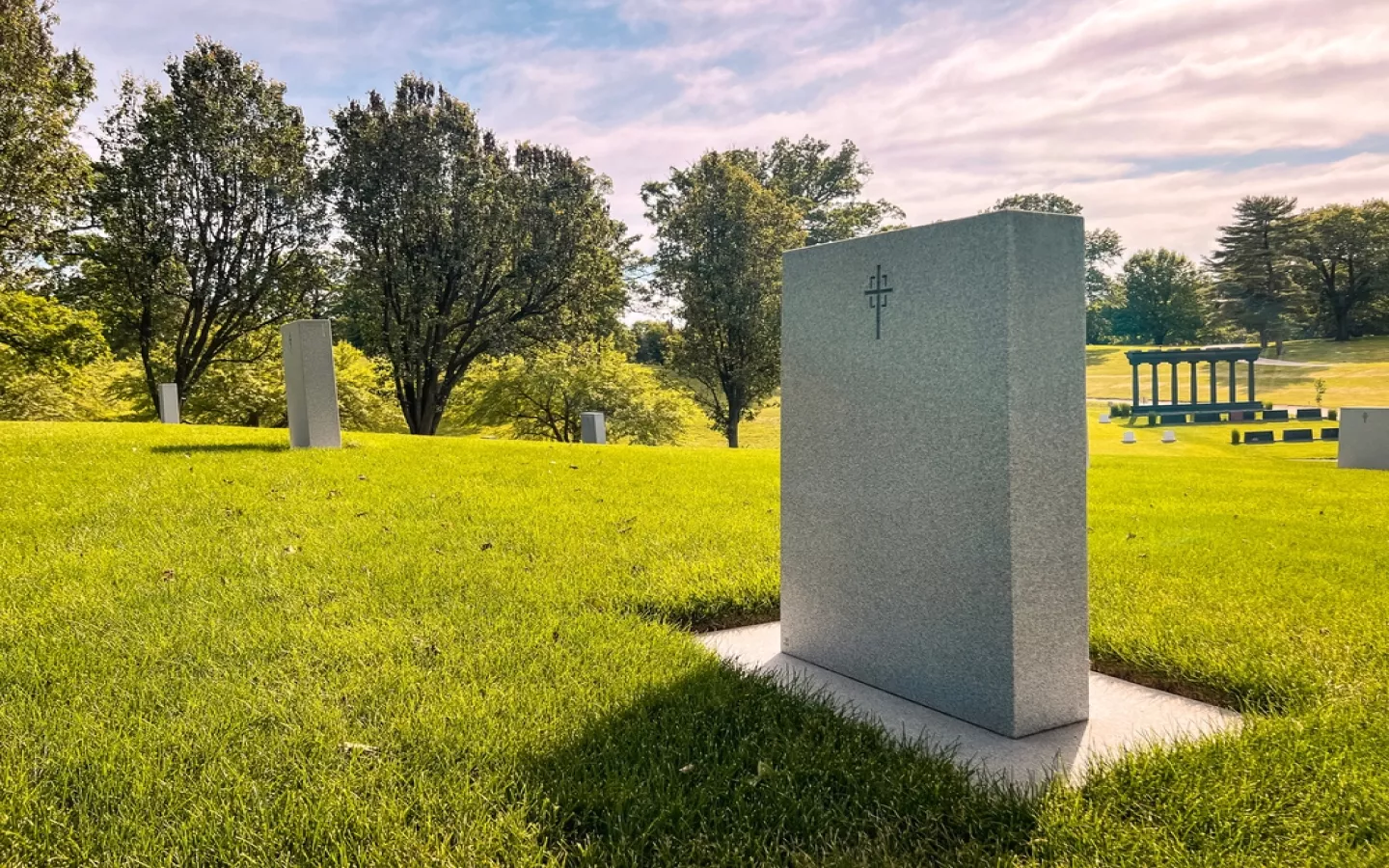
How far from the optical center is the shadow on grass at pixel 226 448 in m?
9.75

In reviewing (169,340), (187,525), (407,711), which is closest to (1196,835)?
(407,711)

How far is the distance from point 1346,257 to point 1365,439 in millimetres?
63443

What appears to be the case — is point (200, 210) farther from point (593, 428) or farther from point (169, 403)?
point (593, 428)

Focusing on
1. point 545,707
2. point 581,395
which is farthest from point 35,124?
point 545,707

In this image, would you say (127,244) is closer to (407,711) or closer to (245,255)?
(245,255)

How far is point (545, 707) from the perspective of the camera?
10.4ft

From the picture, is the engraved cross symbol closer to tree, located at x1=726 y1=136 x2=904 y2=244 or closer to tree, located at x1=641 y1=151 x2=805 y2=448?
tree, located at x1=641 y1=151 x2=805 y2=448

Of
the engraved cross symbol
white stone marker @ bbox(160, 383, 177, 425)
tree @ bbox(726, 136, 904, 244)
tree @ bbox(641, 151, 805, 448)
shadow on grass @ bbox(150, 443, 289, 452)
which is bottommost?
shadow on grass @ bbox(150, 443, 289, 452)

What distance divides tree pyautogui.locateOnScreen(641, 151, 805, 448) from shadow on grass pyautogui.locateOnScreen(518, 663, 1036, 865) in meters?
26.0

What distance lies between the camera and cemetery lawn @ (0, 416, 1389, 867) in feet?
7.75

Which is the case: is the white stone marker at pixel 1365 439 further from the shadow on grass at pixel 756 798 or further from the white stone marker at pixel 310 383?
the white stone marker at pixel 310 383

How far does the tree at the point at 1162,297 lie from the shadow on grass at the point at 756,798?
80437 mm

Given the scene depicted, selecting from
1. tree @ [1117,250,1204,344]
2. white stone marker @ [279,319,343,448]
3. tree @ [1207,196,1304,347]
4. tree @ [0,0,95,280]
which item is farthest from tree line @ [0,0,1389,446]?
tree @ [1117,250,1204,344]

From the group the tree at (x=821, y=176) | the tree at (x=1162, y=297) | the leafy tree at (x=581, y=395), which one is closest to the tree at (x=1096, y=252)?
the tree at (x=1162, y=297)
